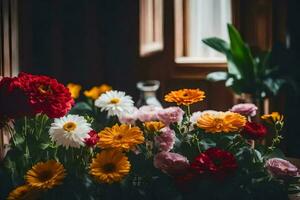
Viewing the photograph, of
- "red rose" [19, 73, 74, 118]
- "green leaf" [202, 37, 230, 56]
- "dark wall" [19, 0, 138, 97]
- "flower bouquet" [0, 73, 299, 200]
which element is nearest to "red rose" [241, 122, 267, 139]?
"flower bouquet" [0, 73, 299, 200]

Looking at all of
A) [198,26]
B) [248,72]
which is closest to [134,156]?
[248,72]

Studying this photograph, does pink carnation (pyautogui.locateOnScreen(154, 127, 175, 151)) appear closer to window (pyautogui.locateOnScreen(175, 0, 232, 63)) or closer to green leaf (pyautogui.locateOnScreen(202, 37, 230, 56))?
green leaf (pyautogui.locateOnScreen(202, 37, 230, 56))

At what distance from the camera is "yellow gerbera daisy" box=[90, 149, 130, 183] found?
87cm

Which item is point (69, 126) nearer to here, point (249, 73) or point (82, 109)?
point (82, 109)

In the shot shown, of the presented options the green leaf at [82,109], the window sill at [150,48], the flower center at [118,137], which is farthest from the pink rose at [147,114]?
the window sill at [150,48]

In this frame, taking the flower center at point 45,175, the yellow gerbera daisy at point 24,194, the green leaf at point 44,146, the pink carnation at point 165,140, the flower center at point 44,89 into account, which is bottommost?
the yellow gerbera daisy at point 24,194

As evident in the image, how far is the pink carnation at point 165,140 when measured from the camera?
37.3 inches

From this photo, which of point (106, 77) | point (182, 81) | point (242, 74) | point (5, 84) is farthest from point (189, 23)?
point (5, 84)

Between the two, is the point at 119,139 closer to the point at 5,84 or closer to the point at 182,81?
the point at 5,84

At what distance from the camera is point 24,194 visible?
87 cm

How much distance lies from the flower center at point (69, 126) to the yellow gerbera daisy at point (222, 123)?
219mm

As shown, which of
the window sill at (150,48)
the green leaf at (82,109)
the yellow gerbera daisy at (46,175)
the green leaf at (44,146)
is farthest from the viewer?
the window sill at (150,48)

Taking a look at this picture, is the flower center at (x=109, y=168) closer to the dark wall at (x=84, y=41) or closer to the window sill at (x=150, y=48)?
the window sill at (x=150, y=48)

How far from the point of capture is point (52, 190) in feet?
2.91
